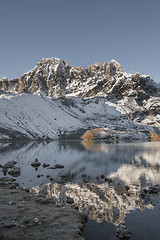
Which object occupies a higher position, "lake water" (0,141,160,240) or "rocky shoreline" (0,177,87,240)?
"rocky shoreline" (0,177,87,240)

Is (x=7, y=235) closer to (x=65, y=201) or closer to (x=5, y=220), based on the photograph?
(x=5, y=220)

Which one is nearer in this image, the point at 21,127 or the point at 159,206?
the point at 159,206

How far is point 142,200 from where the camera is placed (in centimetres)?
2117

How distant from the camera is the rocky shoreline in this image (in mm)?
11927

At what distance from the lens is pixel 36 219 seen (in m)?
14.3

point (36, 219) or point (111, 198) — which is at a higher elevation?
point (36, 219)

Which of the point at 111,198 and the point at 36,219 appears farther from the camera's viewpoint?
the point at 111,198

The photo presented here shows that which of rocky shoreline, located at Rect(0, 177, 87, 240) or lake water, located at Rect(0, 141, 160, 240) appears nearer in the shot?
rocky shoreline, located at Rect(0, 177, 87, 240)

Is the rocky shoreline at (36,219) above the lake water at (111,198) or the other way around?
above

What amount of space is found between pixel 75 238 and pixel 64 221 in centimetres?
257

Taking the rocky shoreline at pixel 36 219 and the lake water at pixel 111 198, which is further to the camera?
the lake water at pixel 111 198

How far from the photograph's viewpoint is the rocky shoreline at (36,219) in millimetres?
11927

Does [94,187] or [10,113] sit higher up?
[10,113]

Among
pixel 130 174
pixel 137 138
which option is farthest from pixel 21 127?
pixel 130 174
